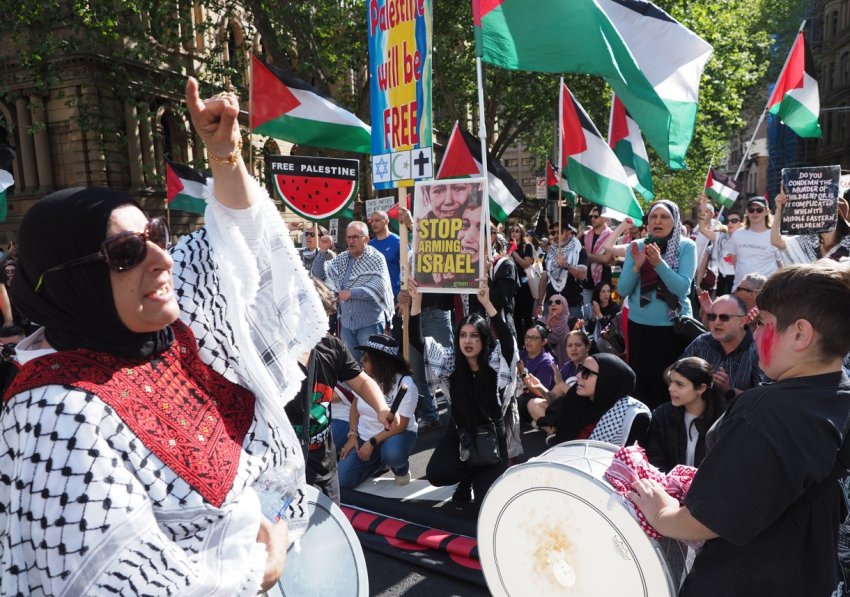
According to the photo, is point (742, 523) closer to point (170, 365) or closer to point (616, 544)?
point (616, 544)

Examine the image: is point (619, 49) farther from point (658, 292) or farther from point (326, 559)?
point (326, 559)

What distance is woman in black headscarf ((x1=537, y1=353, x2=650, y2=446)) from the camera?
3623mm

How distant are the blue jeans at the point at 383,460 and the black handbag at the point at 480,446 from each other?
0.59 m

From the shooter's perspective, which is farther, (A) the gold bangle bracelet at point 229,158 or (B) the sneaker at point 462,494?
(B) the sneaker at point 462,494

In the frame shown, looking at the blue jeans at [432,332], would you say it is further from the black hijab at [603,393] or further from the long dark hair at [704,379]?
the long dark hair at [704,379]

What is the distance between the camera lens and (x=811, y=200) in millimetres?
5355

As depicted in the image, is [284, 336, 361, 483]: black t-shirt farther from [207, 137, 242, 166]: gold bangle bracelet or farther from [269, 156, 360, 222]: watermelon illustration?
[269, 156, 360, 222]: watermelon illustration

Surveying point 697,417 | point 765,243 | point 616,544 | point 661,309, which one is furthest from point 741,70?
point 616,544

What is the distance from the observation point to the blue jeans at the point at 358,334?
6.13 meters

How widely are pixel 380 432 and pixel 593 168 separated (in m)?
3.49

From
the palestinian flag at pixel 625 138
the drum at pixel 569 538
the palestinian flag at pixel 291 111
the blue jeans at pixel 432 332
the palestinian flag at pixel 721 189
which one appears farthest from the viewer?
the palestinian flag at pixel 721 189

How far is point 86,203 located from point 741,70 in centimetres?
2243

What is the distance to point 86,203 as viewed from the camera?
128 cm

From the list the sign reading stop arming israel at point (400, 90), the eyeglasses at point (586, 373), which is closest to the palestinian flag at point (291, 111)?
the sign reading stop arming israel at point (400, 90)
